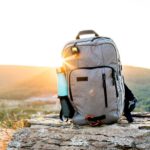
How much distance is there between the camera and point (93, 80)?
14.6 feet

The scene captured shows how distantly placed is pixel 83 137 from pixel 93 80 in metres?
0.59

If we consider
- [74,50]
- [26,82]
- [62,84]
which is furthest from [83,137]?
[26,82]

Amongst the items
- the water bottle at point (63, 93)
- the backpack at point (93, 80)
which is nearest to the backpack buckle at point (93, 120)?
the backpack at point (93, 80)

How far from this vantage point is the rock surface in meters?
4.04

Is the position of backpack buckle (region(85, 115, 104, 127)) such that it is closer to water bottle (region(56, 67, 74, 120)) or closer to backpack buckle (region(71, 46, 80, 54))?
water bottle (region(56, 67, 74, 120))

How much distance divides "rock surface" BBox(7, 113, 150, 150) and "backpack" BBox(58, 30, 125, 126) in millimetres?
136

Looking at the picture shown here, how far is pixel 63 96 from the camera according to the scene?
15.4 ft

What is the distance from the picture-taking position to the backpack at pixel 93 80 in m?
4.48

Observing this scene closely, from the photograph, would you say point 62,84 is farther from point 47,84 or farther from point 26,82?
point 26,82

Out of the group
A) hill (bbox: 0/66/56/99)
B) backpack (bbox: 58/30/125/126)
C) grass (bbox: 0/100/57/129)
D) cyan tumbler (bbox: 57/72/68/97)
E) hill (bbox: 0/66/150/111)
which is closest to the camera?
backpack (bbox: 58/30/125/126)

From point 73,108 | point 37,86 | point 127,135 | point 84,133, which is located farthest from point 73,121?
point 37,86

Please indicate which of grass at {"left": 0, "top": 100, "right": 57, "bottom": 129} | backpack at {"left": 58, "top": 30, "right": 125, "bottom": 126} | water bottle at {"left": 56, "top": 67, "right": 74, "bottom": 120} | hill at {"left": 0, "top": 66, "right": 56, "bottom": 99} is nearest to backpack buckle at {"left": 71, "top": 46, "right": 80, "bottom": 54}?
backpack at {"left": 58, "top": 30, "right": 125, "bottom": 126}

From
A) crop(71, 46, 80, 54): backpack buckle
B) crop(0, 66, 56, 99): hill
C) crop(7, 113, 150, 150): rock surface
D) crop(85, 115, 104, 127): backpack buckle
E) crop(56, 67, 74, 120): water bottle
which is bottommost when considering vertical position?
crop(0, 66, 56, 99): hill

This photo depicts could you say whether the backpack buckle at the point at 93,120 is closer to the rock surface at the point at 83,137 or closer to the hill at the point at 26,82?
the rock surface at the point at 83,137
